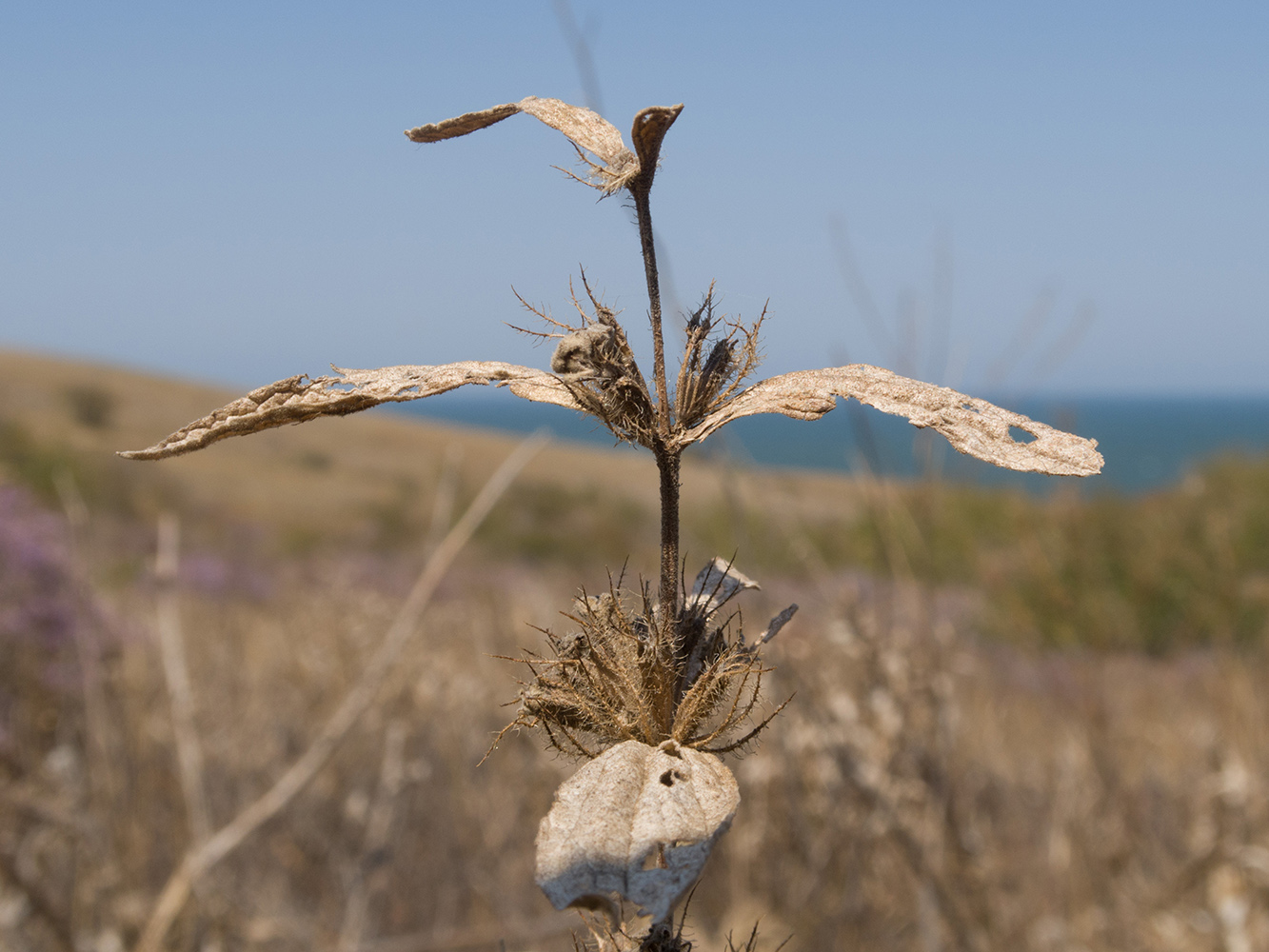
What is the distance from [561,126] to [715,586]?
337 mm

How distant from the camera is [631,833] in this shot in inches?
19.5

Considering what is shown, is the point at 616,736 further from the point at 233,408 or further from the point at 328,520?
the point at 328,520

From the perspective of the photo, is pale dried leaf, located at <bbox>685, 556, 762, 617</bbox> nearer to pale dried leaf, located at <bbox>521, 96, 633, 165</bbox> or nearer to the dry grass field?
the dry grass field

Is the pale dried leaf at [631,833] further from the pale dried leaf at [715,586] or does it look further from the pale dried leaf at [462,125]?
the pale dried leaf at [462,125]

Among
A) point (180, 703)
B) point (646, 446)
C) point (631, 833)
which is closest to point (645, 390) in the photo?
point (646, 446)

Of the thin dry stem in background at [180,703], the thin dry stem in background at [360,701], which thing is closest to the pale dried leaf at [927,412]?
the thin dry stem in background at [360,701]

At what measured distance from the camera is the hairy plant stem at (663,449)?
55 cm

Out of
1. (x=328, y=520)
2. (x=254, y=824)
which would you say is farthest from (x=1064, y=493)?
(x=328, y=520)

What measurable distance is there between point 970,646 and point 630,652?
804 centimetres

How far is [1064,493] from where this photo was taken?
4230mm

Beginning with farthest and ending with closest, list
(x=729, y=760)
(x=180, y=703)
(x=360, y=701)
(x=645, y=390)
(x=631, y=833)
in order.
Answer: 1. (x=729, y=760)
2. (x=180, y=703)
3. (x=360, y=701)
4. (x=645, y=390)
5. (x=631, y=833)

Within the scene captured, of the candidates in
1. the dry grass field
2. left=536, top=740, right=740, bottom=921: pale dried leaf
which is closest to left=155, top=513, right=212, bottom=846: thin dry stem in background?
the dry grass field

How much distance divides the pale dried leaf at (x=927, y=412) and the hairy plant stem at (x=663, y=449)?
19 millimetres

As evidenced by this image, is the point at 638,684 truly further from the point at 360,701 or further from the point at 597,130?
the point at 360,701
